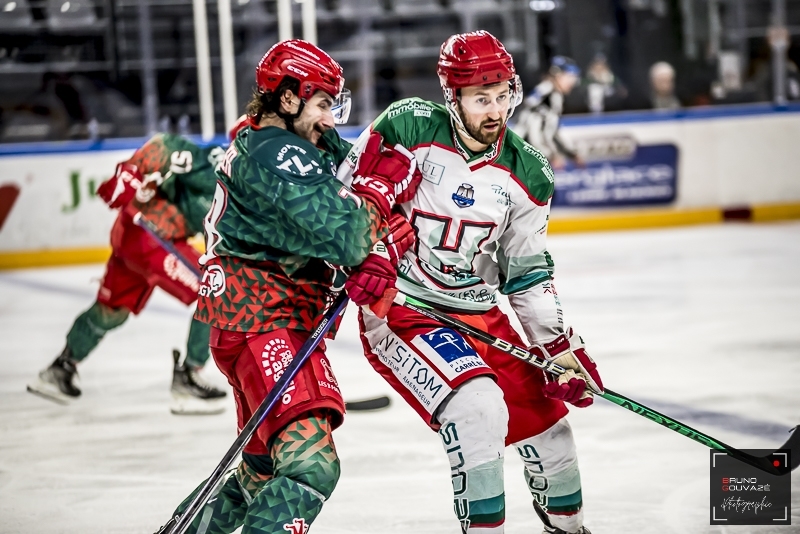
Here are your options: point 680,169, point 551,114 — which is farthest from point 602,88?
point 680,169

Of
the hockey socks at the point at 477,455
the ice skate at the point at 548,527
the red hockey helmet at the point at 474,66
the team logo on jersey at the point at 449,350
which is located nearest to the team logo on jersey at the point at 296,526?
the hockey socks at the point at 477,455

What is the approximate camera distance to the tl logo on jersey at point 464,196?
8.18 feet

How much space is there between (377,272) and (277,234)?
8.6 inches

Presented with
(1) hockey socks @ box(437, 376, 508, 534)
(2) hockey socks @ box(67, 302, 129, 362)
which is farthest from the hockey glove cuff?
(2) hockey socks @ box(67, 302, 129, 362)

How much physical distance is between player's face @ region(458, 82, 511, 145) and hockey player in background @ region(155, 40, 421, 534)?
0.54 ft

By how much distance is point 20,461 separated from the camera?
3.64 metres

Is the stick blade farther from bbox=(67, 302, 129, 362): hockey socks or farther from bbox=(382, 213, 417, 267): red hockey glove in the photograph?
bbox=(382, 213, 417, 267): red hockey glove

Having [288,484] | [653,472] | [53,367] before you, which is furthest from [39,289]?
[288,484]

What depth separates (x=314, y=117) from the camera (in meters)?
2.32

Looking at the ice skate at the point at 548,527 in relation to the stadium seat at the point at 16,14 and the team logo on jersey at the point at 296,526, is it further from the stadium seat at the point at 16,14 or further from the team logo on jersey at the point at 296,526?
the stadium seat at the point at 16,14

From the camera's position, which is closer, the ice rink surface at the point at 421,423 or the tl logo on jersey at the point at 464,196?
the tl logo on jersey at the point at 464,196

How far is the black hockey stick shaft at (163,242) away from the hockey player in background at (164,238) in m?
0.01

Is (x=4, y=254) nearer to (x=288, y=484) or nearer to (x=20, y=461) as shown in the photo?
(x=20, y=461)

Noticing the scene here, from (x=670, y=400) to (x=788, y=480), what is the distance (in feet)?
4.31
